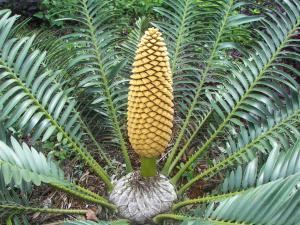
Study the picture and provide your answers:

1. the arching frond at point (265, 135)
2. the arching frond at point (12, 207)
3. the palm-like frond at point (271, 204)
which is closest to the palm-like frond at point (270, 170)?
the arching frond at point (265, 135)

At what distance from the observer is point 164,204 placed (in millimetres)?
2488

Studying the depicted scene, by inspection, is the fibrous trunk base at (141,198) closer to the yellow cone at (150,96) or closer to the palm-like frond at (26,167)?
the yellow cone at (150,96)

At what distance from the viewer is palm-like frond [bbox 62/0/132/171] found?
106 inches

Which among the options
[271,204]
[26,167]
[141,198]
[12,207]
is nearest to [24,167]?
[26,167]

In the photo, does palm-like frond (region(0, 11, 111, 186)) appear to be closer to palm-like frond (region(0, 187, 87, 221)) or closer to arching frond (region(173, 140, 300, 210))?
palm-like frond (region(0, 187, 87, 221))

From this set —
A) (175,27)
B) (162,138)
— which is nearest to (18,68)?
(162,138)

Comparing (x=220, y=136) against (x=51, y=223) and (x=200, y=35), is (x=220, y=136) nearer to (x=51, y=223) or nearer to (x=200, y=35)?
(x=200, y=35)

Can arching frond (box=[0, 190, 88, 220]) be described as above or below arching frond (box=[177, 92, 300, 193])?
below

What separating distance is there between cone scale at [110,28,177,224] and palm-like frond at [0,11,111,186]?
9.1 inches

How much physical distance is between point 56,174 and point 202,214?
592 millimetres

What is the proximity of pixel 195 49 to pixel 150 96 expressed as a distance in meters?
0.73

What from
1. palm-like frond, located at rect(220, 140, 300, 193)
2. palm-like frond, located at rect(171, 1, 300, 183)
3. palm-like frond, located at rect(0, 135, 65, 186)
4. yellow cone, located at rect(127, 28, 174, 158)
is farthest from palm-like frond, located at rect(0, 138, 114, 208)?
palm-like frond, located at rect(171, 1, 300, 183)

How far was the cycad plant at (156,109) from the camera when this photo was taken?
223 cm

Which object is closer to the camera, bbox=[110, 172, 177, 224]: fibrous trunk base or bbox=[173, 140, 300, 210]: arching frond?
bbox=[173, 140, 300, 210]: arching frond
